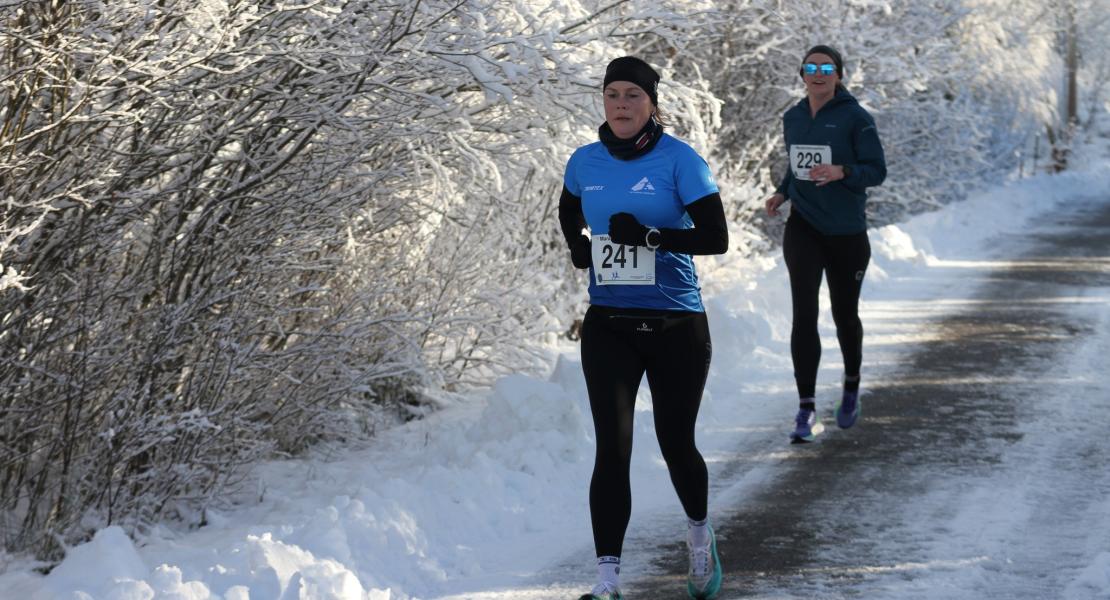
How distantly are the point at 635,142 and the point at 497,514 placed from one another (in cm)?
206

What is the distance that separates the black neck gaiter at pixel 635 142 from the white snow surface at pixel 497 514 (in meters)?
1.62

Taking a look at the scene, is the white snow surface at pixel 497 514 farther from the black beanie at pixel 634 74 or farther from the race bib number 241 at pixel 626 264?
the black beanie at pixel 634 74

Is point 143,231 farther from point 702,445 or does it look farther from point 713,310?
point 713,310

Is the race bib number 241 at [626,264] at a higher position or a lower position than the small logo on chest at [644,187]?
lower

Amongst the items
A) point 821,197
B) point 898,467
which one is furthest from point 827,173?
point 898,467

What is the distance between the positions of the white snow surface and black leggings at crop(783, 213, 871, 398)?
49 centimetres

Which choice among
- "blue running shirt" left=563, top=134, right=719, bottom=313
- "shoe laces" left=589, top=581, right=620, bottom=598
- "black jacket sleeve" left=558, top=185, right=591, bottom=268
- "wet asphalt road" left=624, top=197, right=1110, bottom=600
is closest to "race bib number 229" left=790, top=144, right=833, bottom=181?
"wet asphalt road" left=624, top=197, right=1110, bottom=600

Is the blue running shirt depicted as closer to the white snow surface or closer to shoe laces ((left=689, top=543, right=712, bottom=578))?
shoe laces ((left=689, top=543, right=712, bottom=578))

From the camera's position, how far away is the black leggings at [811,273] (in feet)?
24.4

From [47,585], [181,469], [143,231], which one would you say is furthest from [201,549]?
[143,231]

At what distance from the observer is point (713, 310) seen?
10.4 meters

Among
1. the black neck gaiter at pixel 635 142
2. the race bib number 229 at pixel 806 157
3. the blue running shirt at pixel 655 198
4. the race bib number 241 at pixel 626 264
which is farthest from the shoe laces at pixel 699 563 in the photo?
the race bib number 229 at pixel 806 157

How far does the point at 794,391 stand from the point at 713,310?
5.06 feet

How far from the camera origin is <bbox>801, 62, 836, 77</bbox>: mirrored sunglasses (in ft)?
23.9
